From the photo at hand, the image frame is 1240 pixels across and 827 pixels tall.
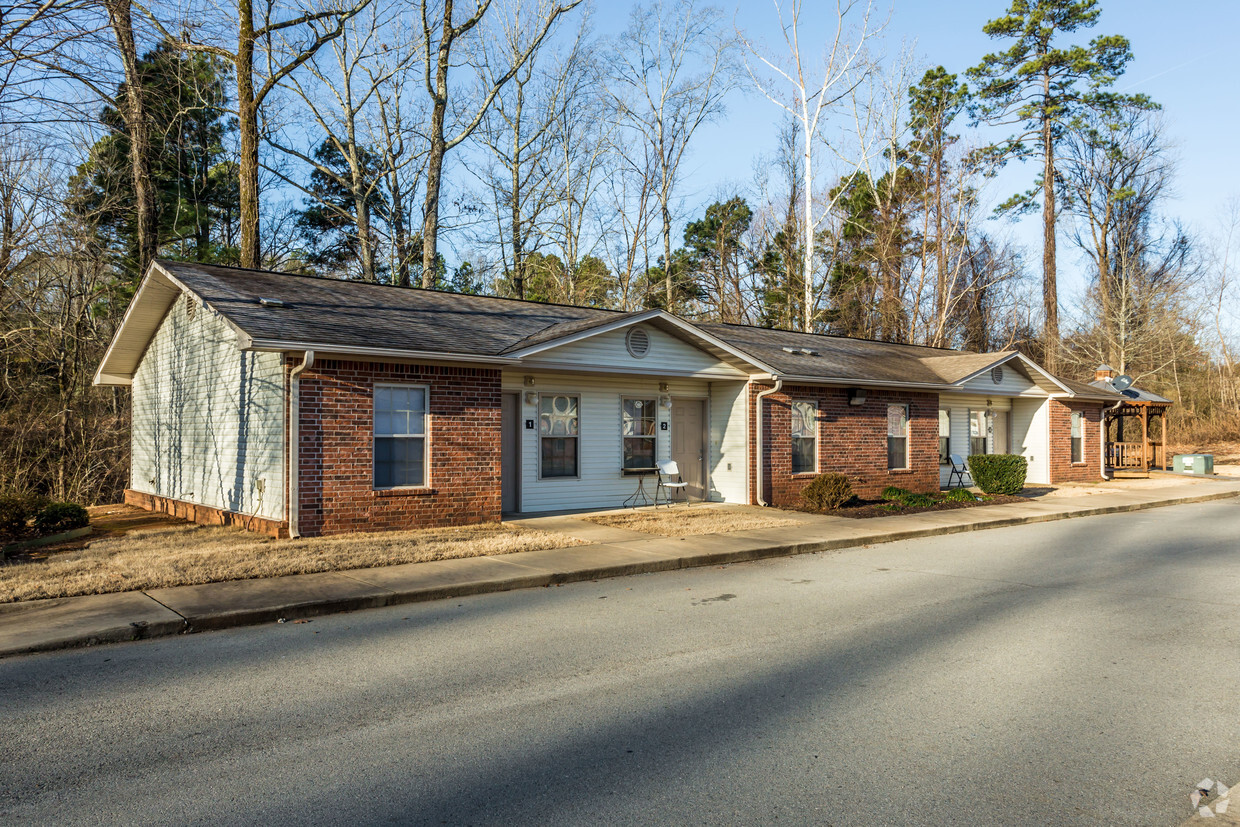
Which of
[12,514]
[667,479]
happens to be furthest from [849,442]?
[12,514]

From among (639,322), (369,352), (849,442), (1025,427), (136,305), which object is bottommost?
(849,442)

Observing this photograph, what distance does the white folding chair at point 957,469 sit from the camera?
22.2 metres

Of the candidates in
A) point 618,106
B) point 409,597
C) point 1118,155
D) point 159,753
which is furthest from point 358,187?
point 1118,155

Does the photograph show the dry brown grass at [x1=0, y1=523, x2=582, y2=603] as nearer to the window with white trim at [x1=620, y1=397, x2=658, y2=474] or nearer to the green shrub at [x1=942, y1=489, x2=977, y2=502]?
the window with white trim at [x1=620, y1=397, x2=658, y2=474]

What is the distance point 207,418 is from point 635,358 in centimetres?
776

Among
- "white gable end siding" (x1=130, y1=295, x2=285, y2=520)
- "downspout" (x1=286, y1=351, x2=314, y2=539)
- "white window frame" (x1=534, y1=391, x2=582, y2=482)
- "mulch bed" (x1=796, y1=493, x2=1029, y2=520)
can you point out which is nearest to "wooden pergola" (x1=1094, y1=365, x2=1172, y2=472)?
"mulch bed" (x1=796, y1=493, x2=1029, y2=520)

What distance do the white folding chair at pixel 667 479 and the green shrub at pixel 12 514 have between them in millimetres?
10252

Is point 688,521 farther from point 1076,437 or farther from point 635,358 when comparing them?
point 1076,437

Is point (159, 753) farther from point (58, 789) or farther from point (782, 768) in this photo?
point (782, 768)

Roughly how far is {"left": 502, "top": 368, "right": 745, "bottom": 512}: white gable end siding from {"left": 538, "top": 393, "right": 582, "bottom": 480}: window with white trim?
99 mm

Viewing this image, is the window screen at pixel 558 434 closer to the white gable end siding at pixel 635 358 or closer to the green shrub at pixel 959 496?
the white gable end siding at pixel 635 358

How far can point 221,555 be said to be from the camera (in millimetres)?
10336

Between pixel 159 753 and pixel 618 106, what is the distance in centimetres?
3231

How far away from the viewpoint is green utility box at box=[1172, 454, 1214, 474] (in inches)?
1126
